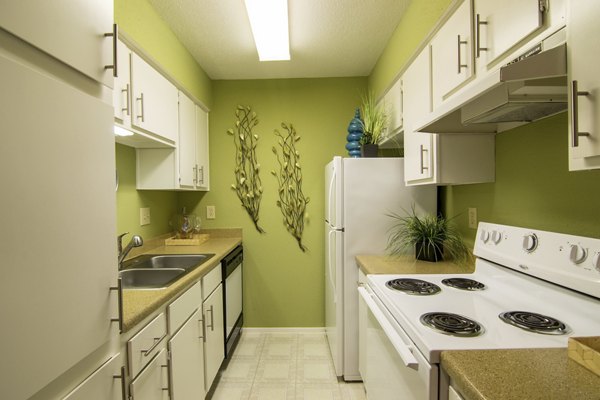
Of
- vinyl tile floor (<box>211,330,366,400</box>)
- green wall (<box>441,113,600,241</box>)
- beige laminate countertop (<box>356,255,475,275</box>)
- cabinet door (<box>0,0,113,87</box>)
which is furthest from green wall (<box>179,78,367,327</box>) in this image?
cabinet door (<box>0,0,113,87</box>)

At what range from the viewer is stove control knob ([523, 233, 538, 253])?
119cm

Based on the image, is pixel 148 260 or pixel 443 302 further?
pixel 148 260

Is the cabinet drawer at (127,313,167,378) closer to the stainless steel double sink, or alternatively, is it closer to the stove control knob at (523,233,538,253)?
the stainless steel double sink

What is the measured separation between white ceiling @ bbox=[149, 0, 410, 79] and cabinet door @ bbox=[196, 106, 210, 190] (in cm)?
46

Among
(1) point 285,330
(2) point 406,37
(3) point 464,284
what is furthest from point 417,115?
(1) point 285,330

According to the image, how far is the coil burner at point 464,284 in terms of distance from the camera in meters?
1.33

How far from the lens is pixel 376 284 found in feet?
4.66

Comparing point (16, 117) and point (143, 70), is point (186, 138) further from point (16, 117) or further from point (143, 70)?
point (16, 117)

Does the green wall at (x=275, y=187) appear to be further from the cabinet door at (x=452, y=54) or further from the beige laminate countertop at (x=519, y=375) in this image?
the beige laminate countertop at (x=519, y=375)

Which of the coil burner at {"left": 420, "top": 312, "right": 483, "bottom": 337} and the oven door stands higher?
the coil burner at {"left": 420, "top": 312, "right": 483, "bottom": 337}

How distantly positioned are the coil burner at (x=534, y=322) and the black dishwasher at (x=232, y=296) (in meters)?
1.80

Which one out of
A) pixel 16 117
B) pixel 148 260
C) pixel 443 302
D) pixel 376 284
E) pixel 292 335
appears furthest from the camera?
pixel 292 335

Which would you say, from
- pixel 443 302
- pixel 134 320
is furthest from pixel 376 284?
pixel 134 320

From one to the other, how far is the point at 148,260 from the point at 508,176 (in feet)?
7.07
